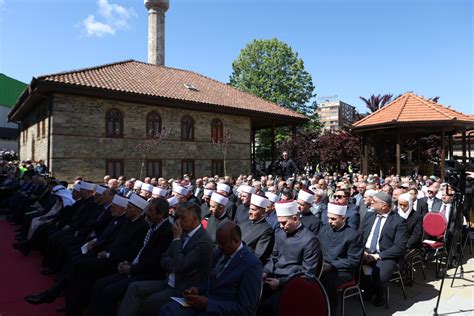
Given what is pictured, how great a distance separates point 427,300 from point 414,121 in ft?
37.5

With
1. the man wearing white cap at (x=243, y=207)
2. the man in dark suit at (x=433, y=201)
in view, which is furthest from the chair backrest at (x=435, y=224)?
the man wearing white cap at (x=243, y=207)

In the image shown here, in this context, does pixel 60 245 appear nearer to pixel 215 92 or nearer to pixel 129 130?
pixel 129 130

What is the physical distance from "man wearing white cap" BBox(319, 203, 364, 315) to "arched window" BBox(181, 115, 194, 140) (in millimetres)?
15360

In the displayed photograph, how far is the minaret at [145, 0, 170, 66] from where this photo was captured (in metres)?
29.2

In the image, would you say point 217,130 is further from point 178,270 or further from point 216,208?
point 178,270

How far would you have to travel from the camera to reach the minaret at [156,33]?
29172 millimetres

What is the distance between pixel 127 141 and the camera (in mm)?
16672

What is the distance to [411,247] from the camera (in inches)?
204

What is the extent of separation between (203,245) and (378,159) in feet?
58.2

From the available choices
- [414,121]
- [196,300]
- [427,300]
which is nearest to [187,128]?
[414,121]

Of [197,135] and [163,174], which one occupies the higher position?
[197,135]

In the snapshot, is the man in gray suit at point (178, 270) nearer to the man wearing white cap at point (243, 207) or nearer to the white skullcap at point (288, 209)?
the white skullcap at point (288, 209)

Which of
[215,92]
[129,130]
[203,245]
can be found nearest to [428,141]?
[215,92]

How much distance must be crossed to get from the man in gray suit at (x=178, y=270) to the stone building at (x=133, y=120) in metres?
13.2
